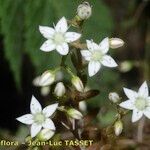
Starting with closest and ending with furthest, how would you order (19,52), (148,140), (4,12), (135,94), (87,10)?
(87,10) → (135,94) → (148,140) → (4,12) → (19,52)

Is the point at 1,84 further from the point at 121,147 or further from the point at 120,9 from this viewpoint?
the point at 121,147

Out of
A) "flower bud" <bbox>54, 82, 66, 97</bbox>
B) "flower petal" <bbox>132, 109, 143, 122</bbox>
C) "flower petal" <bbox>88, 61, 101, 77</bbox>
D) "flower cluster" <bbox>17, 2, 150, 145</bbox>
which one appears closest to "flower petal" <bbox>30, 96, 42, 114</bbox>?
"flower cluster" <bbox>17, 2, 150, 145</bbox>

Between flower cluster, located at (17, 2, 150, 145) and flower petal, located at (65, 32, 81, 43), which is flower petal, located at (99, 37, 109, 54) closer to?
flower cluster, located at (17, 2, 150, 145)

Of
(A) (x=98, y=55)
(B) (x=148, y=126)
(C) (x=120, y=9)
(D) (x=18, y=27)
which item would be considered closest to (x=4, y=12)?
(D) (x=18, y=27)

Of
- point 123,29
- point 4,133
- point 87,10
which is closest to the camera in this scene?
point 87,10

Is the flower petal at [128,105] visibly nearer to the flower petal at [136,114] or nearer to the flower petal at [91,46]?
the flower petal at [136,114]

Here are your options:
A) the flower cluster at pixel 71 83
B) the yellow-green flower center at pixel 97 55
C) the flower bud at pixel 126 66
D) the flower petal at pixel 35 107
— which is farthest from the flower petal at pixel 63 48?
the flower bud at pixel 126 66

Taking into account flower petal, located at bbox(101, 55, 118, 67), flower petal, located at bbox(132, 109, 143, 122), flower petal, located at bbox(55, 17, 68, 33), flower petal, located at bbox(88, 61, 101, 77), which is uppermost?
flower petal, located at bbox(55, 17, 68, 33)
